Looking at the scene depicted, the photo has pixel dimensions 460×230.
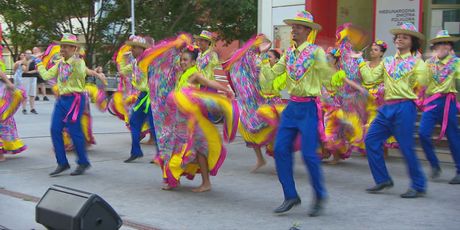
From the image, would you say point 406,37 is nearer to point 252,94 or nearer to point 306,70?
point 306,70

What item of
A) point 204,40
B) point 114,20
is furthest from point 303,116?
point 114,20

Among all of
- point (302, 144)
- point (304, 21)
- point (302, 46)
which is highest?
point (304, 21)

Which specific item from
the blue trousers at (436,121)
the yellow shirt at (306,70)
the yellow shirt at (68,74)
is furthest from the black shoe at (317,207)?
the yellow shirt at (68,74)

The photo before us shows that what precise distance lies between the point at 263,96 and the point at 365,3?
644cm

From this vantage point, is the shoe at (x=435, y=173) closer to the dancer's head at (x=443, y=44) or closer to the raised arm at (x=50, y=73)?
the dancer's head at (x=443, y=44)

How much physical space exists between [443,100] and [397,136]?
1382 millimetres

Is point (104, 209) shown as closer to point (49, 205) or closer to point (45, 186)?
point (49, 205)

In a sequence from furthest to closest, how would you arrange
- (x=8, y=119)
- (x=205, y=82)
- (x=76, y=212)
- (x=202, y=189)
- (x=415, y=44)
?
(x=8, y=119), (x=202, y=189), (x=415, y=44), (x=205, y=82), (x=76, y=212)

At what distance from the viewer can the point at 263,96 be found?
7730 millimetres

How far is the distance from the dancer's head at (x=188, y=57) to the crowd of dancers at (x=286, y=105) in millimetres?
13

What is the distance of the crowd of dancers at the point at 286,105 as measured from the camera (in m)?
5.43

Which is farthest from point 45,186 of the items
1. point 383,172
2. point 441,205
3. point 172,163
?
point 441,205

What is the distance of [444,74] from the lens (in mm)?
7023

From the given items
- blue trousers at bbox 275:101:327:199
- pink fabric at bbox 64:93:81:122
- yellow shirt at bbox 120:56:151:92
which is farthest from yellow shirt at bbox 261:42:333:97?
yellow shirt at bbox 120:56:151:92
